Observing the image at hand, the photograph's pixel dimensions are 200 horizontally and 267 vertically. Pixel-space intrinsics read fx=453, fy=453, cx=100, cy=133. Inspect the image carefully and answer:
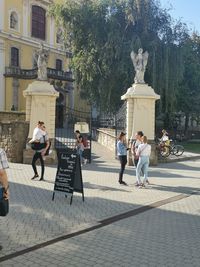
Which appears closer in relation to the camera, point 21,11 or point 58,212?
point 58,212

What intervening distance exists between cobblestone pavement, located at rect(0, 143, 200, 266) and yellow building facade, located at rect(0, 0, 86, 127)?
32.2 meters

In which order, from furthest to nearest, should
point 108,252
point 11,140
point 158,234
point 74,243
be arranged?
point 11,140 < point 158,234 < point 74,243 < point 108,252

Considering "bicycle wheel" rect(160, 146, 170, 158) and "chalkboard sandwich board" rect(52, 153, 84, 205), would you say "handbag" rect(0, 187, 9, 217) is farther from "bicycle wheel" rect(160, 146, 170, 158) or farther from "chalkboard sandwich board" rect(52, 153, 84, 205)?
"bicycle wheel" rect(160, 146, 170, 158)

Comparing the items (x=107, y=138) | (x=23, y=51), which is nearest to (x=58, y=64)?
(x=23, y=51)

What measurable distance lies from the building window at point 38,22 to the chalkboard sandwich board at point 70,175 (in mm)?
41328

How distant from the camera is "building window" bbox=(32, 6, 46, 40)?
49.7 metres

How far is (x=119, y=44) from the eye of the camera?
97.5ft

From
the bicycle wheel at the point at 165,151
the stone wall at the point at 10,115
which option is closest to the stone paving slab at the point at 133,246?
the bicycle wheel at the point at 165,151

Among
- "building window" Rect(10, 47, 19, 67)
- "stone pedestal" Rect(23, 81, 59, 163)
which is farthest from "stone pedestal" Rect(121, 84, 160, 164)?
"building window" Rect(10, 47, 19, 67)

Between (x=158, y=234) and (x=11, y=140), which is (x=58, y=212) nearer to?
(x=158, y=234)

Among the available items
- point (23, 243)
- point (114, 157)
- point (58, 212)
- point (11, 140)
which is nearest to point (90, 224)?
point (58, 212)

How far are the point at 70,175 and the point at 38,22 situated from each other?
42587mm

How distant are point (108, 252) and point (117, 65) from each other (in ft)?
79.5

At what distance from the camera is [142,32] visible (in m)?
30.5
